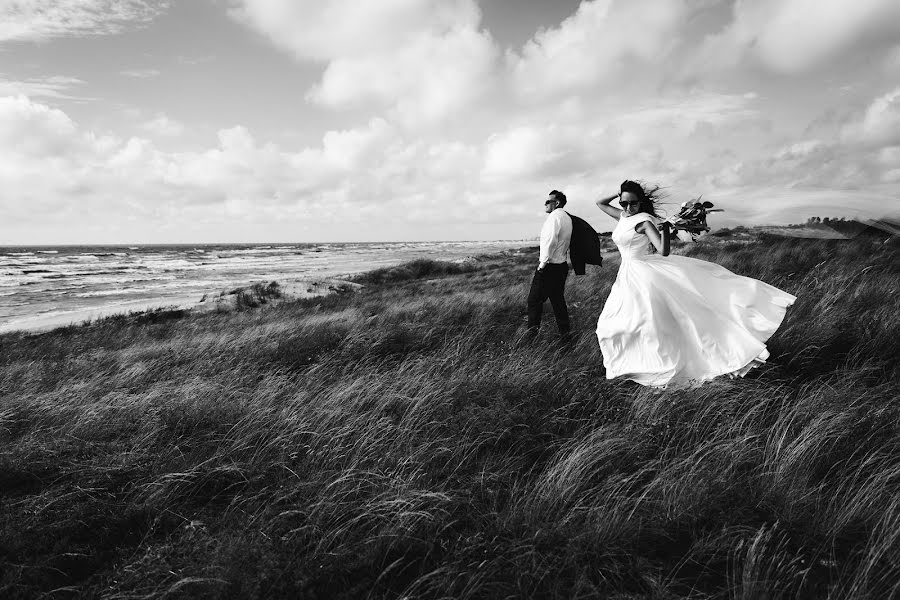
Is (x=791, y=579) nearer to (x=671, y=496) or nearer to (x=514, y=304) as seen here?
(x=671, y=496)

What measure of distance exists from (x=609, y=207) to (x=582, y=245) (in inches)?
41.1

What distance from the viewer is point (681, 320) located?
15.0 ft

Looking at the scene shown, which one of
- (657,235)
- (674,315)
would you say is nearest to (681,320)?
(674,315)

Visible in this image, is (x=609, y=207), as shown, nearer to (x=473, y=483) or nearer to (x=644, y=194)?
(x=644, y=194)

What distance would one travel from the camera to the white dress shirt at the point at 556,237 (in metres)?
6.34

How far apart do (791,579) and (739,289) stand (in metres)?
3.28

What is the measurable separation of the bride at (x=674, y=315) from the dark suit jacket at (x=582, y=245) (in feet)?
4.70

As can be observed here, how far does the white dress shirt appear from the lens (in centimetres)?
634

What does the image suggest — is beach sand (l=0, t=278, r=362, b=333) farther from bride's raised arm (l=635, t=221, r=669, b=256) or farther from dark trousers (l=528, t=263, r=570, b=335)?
bride's raised arm (l=635, t=221, r=669, b=256)

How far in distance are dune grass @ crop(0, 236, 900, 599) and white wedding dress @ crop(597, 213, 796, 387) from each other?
1.14ft

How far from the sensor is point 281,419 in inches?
152

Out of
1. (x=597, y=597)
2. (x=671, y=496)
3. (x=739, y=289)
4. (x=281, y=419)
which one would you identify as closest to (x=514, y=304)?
(x=739, y=289)

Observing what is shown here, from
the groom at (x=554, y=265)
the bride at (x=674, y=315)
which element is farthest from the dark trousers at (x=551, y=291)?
the bride at (x=674, y=315)

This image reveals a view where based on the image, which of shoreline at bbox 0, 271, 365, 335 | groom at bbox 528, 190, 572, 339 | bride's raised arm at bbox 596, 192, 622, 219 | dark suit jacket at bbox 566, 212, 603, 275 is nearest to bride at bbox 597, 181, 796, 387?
bride's raised arm at bbox 596, 192, 622, 219
